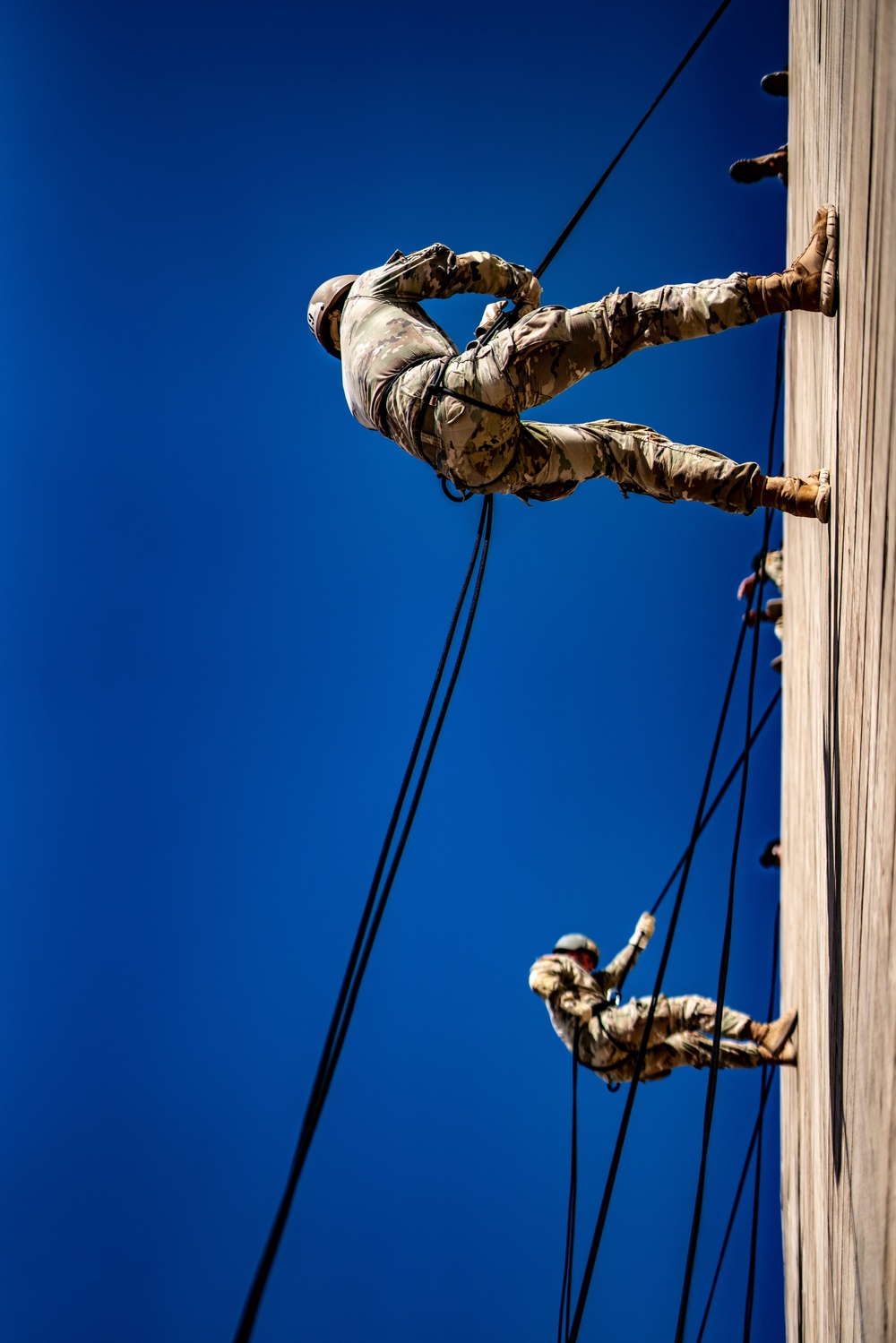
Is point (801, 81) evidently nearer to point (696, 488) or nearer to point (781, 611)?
point (696, 488)

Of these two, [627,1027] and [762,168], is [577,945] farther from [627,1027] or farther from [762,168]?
[762,168]

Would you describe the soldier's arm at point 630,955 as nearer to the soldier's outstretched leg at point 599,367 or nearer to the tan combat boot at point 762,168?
the soldier's outstretched leg at point 599,367

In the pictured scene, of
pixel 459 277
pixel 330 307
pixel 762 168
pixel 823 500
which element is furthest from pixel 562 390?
pixel 762 168

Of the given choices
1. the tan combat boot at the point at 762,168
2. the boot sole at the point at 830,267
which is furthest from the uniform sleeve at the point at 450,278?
the tan combat boot at the point at 762,168

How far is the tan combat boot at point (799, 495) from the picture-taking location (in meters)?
2.44

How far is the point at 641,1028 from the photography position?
4652 mm

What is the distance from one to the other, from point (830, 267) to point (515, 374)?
758 millimetres

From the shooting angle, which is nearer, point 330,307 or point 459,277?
point 459,277

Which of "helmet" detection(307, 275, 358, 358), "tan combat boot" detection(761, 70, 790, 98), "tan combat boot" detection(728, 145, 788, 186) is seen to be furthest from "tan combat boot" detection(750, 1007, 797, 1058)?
"tan combat boot" detection(761, 70, 790, 98)

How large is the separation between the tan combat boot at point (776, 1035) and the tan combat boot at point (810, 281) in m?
3.24

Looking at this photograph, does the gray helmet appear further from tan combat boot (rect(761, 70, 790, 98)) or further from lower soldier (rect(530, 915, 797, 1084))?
tan combat boot (rect(761, 70, 790, 98))

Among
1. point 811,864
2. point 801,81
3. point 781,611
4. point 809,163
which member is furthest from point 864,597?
point 781,611

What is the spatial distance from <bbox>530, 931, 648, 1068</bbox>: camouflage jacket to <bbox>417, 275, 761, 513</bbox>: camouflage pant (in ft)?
10.00

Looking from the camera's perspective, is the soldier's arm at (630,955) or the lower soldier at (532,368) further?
the soldier's arm at (630,955)
